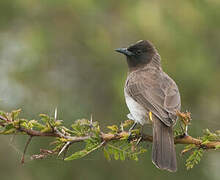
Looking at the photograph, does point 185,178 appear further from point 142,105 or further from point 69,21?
point 69,21

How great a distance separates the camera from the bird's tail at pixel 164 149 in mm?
3676

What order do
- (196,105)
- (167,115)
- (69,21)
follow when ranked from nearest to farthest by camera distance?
(167,115) < (196,105) < (69,21)

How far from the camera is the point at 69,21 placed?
7492mm

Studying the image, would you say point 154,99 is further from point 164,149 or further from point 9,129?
point 9,129

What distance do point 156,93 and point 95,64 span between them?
2701 mm

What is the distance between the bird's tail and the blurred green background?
7.34ft

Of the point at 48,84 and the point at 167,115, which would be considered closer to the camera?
the point at 167,115

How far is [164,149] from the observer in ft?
12.6

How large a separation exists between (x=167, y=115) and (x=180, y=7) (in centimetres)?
318

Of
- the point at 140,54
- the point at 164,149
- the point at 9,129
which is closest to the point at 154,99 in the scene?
the point at 164,149

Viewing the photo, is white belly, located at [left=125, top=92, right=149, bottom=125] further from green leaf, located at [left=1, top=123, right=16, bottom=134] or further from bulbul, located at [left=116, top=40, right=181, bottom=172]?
green leaf, located at [left=1, top=123, right=16, bottom=134]

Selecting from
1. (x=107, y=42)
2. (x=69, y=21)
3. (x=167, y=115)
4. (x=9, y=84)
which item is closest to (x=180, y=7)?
(x=107, y=42)

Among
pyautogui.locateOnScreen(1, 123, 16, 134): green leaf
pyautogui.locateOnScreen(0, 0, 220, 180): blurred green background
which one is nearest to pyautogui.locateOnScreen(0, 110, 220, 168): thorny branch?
pyautogui.locateOnScreen(1, 123, 16, 134): green leaf

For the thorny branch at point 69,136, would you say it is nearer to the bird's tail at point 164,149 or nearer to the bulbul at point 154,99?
the bird's tail at point 164,149
